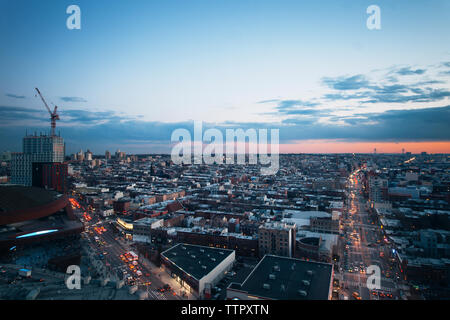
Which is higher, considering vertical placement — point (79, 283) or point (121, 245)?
point (79, 283)

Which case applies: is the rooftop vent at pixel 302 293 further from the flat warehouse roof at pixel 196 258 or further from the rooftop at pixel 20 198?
the rooftop at pixel 20 198

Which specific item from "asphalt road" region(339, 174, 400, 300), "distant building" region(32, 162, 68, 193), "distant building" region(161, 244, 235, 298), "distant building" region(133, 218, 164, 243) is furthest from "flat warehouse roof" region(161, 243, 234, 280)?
"distant building" region(32, 162, 68, 193)

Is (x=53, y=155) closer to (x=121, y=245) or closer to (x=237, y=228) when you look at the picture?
(x=121, y=245)

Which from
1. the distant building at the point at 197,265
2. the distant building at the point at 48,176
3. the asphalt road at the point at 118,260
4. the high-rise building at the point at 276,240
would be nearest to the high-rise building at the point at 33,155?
the distant building at the point at 48,176

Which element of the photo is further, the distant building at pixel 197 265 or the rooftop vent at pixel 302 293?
the distant building at pixel 197 265
